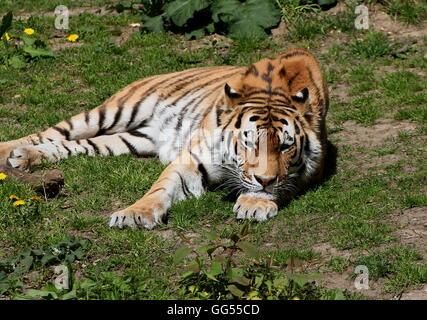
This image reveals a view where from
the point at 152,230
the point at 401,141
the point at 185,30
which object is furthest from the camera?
the point at 185,30

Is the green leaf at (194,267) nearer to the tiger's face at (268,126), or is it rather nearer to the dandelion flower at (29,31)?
the tiger's face at (268,126)

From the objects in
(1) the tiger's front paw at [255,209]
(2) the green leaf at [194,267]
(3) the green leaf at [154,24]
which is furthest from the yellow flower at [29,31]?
(2) the green leaf at [194,267]

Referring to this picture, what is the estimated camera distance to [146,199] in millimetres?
6074

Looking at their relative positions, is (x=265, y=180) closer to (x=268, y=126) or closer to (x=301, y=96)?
(x=268, y=126)

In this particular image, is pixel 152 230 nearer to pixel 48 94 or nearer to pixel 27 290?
pixel 27 290

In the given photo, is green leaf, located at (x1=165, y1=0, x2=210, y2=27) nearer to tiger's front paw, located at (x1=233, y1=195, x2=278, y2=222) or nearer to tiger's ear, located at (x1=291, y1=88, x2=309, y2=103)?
tiger's ear, located at (x1=291, y1=88, x2=309, y2=103)

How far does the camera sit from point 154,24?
9.91 m

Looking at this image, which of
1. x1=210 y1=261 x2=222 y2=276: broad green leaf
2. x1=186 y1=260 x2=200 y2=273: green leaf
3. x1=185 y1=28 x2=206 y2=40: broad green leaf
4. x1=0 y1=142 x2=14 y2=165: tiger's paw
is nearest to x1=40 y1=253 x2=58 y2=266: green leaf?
x1=186 y1=260 x2=200 y2=273: green leaf

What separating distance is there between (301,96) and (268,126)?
1.31 ft

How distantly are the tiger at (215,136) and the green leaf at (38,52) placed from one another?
1.94 metres

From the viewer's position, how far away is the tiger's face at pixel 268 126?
236 inches

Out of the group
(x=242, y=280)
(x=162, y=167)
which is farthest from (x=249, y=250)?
(x=162, y=167)

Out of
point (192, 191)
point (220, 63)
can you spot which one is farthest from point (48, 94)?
point (192, 191)

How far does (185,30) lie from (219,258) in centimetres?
578
